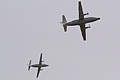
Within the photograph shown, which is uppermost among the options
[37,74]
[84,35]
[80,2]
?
[80,2]

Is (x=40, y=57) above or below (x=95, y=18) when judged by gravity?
below

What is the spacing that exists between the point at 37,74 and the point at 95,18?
8212 cm

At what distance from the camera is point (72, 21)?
117750 mm

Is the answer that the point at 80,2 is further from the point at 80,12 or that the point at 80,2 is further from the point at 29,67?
the point at 29,67

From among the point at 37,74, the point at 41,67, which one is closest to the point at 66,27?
the point at 41,67

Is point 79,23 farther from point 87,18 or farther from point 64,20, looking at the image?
point 64,20

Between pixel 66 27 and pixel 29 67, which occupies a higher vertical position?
pixel 66 27

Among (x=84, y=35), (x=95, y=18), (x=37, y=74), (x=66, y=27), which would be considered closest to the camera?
(x=95, y=18)

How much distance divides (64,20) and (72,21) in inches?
736

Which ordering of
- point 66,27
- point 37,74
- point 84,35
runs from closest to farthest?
Result: point 84,35
point 66,27
point 37,74

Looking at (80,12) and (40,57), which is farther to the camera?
(40,57)

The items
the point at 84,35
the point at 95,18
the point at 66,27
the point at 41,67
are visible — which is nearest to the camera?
the point at 95,18

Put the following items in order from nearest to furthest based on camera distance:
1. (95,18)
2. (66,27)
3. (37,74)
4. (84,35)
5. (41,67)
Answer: (95,18), (84,35), (66,27), (41,67), (37,74)

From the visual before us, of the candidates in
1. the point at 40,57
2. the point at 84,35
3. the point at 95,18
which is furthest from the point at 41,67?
the point at 95,18
